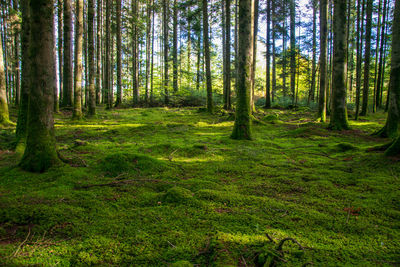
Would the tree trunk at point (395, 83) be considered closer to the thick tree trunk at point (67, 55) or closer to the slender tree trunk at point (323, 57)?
the slender tree trunk at point (323, 57)

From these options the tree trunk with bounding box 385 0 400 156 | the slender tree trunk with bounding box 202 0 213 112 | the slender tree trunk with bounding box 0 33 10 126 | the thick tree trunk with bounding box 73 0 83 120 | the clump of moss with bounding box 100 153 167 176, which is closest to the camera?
the clump of moss with bounding box 100 153 167 176

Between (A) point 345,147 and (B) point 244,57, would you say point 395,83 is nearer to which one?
(A) point 345,147

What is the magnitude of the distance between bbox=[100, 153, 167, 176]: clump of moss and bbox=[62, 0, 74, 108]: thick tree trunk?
37.1 feet

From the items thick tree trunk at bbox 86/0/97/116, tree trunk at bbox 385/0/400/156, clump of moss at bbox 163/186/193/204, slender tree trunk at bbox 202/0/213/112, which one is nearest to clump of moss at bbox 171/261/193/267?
clump of moss at bbox 163/186/193/204

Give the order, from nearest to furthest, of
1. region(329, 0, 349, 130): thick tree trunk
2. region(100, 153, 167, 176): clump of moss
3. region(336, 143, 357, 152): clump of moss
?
region(100, 153, 167, 176): clump of moss
region(336, 143, 357, 152): clump of moss
region(329, 0, 349, 130): thick tree trunk

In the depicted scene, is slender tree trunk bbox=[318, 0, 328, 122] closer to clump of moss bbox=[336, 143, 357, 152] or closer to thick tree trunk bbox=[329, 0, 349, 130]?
thick tree trunk bbox=[329, 0, 349, 130]

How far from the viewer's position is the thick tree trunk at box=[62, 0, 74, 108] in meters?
12.1

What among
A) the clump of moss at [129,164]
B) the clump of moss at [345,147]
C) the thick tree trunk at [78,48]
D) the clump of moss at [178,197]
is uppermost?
the thick tree trunk at [78,48]

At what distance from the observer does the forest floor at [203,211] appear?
6.66 ft

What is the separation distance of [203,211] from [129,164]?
237 centimetres

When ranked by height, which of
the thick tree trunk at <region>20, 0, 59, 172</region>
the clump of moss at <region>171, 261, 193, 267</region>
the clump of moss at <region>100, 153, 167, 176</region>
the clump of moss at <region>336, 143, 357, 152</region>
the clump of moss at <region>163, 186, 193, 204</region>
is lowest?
the clump of moss at <region>171, 261, 193, 267</region>

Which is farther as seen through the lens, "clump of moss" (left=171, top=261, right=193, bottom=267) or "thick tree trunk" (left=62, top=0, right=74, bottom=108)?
"thick tree trunk" (left=62, top=0, right=74, bottom=108)

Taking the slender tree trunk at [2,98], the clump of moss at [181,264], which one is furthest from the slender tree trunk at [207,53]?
the clump of moss at [181,264]

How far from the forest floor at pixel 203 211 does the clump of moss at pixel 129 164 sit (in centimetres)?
3
